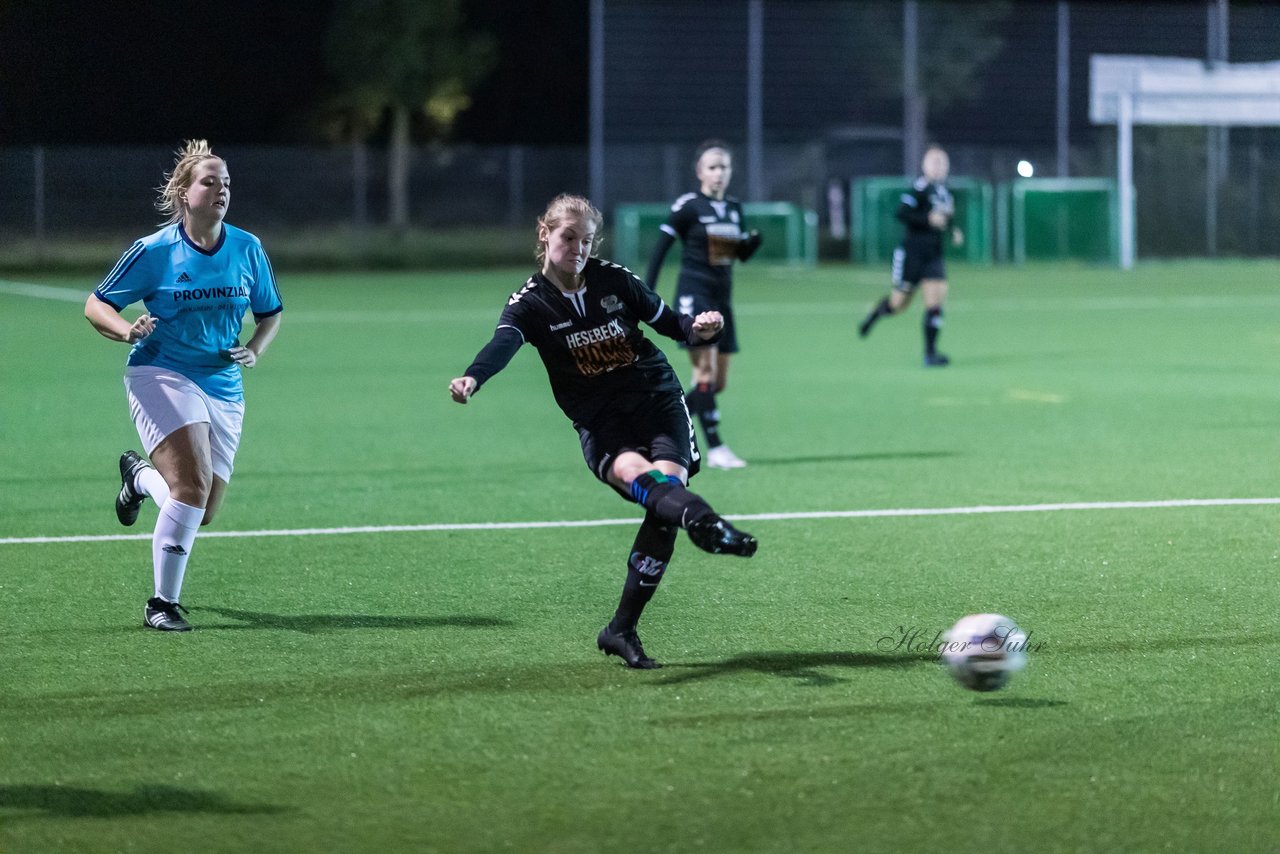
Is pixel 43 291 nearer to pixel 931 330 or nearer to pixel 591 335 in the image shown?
pixel 931 330

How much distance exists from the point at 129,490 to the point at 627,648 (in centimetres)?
261

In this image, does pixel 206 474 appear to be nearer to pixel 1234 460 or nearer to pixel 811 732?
pixel 811 732

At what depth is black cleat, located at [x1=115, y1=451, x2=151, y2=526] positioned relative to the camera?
7.86m

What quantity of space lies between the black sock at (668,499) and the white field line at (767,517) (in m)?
3.15

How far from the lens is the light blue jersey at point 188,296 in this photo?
23.2ft

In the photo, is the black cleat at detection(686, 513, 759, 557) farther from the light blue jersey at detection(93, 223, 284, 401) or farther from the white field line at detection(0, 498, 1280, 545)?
the white field line at detection(0, 498, 1280, 545)

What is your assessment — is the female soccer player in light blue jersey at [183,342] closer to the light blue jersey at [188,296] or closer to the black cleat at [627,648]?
the light blue jersey at [188,296]

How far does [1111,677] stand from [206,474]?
133 inches

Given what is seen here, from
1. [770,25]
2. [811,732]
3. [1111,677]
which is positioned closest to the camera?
[811,732]

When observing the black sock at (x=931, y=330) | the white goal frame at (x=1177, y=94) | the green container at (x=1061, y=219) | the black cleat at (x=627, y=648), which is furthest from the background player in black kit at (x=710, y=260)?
the green container at (x=1061, y=219)

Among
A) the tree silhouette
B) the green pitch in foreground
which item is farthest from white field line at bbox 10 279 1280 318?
the tree silhouette

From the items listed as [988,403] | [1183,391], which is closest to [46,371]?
[988,403]

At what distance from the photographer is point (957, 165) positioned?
41.2 m

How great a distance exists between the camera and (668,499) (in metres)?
6.10
